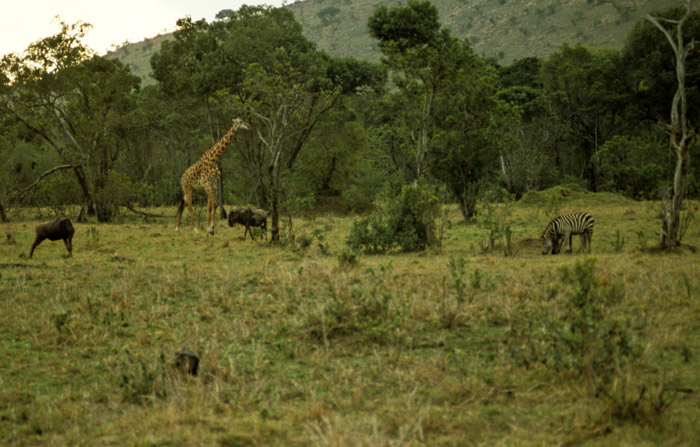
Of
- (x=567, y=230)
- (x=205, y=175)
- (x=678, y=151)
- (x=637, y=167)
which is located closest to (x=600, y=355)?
(x=678, y=151)

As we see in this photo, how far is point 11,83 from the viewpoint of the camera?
25.8 metres

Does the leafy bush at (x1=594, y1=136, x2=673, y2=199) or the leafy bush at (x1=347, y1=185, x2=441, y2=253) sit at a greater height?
the leafy bush at (x1=594, y1=136, x2=673, y2=199)

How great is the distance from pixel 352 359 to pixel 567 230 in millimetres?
10503

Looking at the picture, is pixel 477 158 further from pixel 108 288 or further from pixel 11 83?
pixel 11 83

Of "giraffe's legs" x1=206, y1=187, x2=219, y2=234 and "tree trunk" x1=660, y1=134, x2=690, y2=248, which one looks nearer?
"tree trunk" x1=660, y1=134, x2=690, y2=248

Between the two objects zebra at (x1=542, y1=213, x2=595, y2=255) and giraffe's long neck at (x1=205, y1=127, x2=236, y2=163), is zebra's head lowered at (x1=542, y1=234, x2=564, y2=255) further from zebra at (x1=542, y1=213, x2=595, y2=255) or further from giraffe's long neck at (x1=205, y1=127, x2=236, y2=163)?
giraffe's long neck at (x1=205, y1=127, x2=236, y2=163)

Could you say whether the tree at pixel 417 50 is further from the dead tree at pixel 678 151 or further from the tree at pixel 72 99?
the tree at pixel 72 99

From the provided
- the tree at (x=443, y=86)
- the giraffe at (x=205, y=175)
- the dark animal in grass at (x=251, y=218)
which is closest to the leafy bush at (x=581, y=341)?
the dark animal in grass at (x=251, y=218)

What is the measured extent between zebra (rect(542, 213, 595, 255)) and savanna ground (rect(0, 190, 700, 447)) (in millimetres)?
3637

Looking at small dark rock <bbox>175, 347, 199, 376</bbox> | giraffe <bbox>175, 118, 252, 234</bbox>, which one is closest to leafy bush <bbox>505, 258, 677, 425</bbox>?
small dark rock <bbox>175, 347, 199, 376</bbox>

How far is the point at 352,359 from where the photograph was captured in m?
6.10

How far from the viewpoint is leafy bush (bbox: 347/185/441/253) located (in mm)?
15062

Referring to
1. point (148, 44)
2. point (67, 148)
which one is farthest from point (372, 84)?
point (148, 44)

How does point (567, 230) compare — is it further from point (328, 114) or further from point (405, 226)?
point (328, 114)
